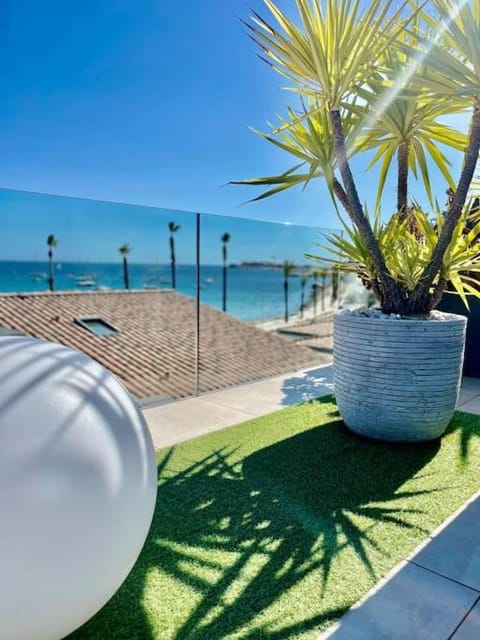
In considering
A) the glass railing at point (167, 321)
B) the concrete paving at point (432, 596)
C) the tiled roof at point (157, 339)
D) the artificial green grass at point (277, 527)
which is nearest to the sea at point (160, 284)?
the glass railing at point (167, 321)

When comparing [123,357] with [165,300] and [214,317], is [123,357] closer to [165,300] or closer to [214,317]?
[214,317]

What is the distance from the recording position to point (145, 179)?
75.8 feet

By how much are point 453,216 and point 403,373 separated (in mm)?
1038

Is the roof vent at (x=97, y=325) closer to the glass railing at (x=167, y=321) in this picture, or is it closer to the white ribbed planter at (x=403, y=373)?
the glass railing at (x=167, y=321)

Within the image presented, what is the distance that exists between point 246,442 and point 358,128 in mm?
2284

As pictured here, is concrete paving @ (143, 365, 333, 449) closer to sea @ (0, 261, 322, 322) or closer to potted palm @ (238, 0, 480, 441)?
potted palm @ (238, 0, 480, 441)

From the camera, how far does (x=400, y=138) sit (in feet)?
11.2

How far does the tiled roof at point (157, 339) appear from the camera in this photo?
6.10 meters

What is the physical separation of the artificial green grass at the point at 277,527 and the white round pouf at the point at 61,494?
0.41 metres

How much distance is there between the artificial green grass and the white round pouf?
414 mm

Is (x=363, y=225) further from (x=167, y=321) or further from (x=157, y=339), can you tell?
(x=167, y=321)

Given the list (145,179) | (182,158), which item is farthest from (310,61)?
(145,179)

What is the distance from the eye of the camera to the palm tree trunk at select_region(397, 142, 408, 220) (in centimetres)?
353

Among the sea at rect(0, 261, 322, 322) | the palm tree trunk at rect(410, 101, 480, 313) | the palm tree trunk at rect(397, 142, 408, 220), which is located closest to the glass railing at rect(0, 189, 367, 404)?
the palm tree trunk at rect(397, 142, 408, 220)
